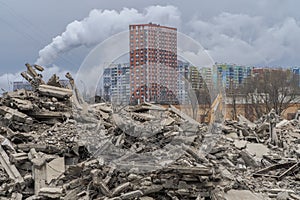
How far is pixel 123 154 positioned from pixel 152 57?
2340 millimetres

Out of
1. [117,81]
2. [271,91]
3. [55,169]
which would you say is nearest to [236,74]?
[271,91]

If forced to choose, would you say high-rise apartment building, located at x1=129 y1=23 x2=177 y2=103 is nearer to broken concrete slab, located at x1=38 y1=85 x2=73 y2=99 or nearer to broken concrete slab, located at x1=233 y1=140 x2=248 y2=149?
broken concrete slab, located at x1=233 y1=140 x2=248 y2=149

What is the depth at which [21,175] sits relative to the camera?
6.34 metres

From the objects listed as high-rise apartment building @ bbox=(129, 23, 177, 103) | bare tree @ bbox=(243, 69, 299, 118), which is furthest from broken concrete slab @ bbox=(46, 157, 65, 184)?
bare tree @ bbox=(243, 69, 299, 118)

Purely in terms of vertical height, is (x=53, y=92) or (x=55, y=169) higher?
(x=53, y=92)

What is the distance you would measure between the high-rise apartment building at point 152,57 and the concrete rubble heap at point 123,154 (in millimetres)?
909

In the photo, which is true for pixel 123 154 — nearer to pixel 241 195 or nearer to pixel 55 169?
pixel 55 169

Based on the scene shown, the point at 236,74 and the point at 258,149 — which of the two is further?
the point at 236,74

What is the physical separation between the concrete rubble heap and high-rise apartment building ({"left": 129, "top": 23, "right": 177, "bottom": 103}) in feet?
2.98

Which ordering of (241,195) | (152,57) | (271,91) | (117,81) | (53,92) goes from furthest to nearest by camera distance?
(271,91)
(53,92)
(117,81)
(152,57)
(241,195)

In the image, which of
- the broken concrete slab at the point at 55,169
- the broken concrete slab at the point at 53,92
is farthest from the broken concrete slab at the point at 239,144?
the broken concrete slab at the point at 53,92

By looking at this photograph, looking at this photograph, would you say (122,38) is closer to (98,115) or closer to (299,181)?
(98,115)

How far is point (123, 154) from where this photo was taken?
557 cm

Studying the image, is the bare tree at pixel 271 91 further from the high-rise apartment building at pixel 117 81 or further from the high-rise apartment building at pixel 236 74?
the high-rise apartment building at pixel 117 81
